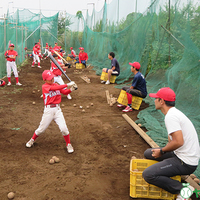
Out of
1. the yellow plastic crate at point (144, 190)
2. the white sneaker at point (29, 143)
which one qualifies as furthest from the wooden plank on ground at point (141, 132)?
the white sneaker at point (29, 143)

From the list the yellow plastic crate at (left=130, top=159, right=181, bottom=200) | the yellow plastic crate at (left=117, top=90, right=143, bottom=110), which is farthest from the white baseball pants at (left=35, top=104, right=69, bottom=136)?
the yellow plastic crate at (left=117, top=90, right=143, bottom=110)

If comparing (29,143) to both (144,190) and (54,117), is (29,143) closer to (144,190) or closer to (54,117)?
(54,117)

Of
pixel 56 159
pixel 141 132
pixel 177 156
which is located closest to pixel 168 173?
pixel 177 156

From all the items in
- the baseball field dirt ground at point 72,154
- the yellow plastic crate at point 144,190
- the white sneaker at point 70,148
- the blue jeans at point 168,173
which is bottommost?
the baseball field dirt ground at point 72,154

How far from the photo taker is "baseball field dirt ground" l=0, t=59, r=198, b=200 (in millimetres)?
3605

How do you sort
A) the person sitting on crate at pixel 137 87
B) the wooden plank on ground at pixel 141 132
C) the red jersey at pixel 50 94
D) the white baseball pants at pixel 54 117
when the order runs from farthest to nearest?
the person sitting on crate at pixel 137 87
the wooden plank on ground at pixel 141 132
the white baseball pants at pixel 54 117
the red jersey at pixel 50 94

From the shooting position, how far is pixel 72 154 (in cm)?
481

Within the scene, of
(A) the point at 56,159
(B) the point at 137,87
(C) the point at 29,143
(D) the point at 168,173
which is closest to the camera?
(D) the point at 168,173

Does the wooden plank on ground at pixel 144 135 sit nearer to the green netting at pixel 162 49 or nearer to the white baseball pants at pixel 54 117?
the green netting at pixel 162 49

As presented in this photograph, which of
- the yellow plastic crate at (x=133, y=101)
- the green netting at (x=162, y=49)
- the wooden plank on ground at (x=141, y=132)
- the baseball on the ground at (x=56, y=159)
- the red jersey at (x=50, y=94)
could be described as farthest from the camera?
the yellow plastic crate at (x=133, y=101)

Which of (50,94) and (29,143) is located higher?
(50,94)

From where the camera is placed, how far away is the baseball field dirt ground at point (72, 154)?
3.61 metres

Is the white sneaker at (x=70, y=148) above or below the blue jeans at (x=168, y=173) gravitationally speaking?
below

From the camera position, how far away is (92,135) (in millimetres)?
5836
